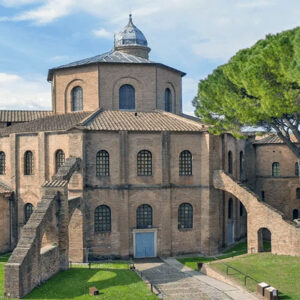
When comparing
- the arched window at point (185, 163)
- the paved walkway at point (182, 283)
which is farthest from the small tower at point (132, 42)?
the paved walkway at point (182, 283)

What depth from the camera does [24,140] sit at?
3078 centimetres

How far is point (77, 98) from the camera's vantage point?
33500 millimetres

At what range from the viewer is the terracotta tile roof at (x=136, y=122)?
2817 cm

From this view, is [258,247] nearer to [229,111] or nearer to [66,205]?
[229,111]

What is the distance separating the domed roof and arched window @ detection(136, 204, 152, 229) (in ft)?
59.8

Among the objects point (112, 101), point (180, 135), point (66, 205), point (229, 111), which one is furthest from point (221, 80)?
point (66, 205)

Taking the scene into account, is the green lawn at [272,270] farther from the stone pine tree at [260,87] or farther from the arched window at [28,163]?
the arched window at [28,163]

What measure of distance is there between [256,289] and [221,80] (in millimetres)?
13343

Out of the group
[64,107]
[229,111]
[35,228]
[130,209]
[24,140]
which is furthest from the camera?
[64,107]

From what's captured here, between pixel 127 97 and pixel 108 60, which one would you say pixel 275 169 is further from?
pixel 108 60

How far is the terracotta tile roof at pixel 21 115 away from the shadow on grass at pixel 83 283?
1753 cm

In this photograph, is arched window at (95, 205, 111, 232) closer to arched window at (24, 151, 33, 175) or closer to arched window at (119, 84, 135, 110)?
arched window at (24, 151, 33, 175)

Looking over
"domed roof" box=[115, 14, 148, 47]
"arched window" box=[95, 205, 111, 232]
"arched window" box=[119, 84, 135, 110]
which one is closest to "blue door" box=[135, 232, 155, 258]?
"arched window" box=[95, 205, 111, 232]

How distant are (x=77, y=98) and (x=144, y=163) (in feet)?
30.0
